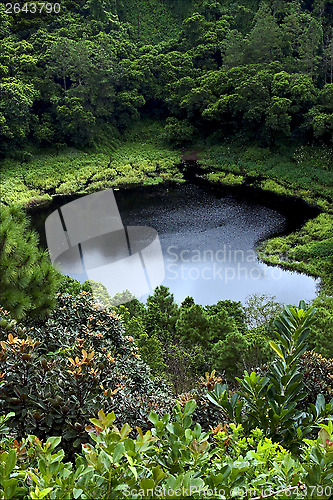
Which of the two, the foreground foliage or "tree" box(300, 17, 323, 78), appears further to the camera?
"tree" box(300, 17, 323, 78)

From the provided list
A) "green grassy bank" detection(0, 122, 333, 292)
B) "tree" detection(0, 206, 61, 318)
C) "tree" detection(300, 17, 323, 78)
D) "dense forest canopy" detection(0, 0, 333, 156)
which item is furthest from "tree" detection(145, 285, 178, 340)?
"tree" detection(300, 17, 323, 78)

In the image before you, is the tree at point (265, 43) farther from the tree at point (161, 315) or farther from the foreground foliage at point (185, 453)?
the foreground foliage at point (185, 453)

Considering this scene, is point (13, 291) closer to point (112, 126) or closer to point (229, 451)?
point (229, 451)

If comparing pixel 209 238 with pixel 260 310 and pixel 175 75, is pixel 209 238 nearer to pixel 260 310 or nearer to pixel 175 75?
pixel 260 310

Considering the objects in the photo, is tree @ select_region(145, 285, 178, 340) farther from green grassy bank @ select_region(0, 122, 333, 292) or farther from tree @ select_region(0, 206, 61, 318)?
green grassy bank @ select_region(0, 122, 333, 292)

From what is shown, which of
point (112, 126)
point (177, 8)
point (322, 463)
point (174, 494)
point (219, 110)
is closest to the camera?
point (174, 494)

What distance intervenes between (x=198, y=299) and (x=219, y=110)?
1204 centimetres

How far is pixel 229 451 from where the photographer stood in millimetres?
1919

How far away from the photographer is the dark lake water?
10367mm

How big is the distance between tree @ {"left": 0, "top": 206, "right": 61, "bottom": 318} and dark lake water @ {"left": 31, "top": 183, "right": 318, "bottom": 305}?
5.97 meters

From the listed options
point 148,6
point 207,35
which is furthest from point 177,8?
point 207,35

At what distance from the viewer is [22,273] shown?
3955mm

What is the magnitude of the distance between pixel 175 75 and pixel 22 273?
20.1 meters

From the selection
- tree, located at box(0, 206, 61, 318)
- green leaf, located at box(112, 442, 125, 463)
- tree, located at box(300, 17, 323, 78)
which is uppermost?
tree, located at box(300, 17, 323, 78)
